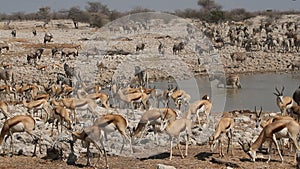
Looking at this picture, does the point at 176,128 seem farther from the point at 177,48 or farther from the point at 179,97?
the point at 177,48

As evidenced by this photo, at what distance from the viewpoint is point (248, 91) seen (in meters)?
22.5

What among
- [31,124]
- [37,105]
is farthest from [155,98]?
[31,124]

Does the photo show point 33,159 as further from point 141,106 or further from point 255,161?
point 141,106

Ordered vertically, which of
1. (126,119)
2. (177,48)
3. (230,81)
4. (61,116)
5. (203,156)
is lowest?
(203,156)

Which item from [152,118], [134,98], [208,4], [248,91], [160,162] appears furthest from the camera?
[208,4]

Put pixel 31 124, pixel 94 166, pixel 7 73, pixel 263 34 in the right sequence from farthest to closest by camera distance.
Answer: pixel 263 34
pixel 7 73
pixel 31 124
pixel 94 166

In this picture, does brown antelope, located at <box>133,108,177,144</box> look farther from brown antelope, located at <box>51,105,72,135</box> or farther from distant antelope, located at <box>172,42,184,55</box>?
distant antelope, located at <box>172,42,184,55</box>

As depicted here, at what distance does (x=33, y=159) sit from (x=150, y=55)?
2251 centimetres

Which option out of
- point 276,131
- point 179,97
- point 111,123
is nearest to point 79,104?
point 179,97

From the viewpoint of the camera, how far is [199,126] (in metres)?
13.0

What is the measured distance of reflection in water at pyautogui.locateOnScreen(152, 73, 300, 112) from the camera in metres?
19.0

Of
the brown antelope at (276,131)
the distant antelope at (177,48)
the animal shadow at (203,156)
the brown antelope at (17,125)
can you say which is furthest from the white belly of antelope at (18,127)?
the distant antelope at (177,48)

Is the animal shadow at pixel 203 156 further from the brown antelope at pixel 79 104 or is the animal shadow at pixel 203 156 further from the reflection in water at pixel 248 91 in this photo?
the reflection in water at pixel 248 91

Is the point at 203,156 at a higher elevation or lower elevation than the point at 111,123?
lower
